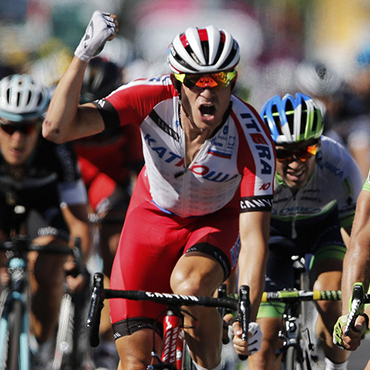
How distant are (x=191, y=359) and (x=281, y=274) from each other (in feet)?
5.54

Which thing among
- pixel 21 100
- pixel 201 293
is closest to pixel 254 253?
pixel 201 293

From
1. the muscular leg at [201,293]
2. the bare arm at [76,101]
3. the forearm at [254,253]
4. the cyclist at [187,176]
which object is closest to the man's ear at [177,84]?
the cyclist at [187,176]

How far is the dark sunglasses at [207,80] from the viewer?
5633mm

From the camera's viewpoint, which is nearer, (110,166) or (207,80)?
(207,80)

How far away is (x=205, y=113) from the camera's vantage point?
18.6 ft

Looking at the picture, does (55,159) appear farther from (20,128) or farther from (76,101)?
(76,101)

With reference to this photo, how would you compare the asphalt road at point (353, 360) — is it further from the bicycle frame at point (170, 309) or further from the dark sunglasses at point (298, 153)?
the bicycle frame at point (170, 309)

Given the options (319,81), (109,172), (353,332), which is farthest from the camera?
(319,81)

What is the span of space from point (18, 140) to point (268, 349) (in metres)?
2.68

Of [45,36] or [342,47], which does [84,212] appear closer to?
[342,47]

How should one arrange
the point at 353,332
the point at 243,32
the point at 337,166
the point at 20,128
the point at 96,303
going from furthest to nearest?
the point at 243,32, the point at 20,128, the point at 337,166, the point at 96,303, the point at 353,332

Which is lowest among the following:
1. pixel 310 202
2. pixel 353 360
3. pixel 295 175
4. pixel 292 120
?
pixel 353 360

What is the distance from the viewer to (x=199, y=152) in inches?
231

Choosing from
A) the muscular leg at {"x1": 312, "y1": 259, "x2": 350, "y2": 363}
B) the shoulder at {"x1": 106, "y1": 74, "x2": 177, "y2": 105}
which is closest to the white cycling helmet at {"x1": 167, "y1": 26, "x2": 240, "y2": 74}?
the shoulder at {"x1": 106, "y1": 74, "x2": 177, "y2": 105}
